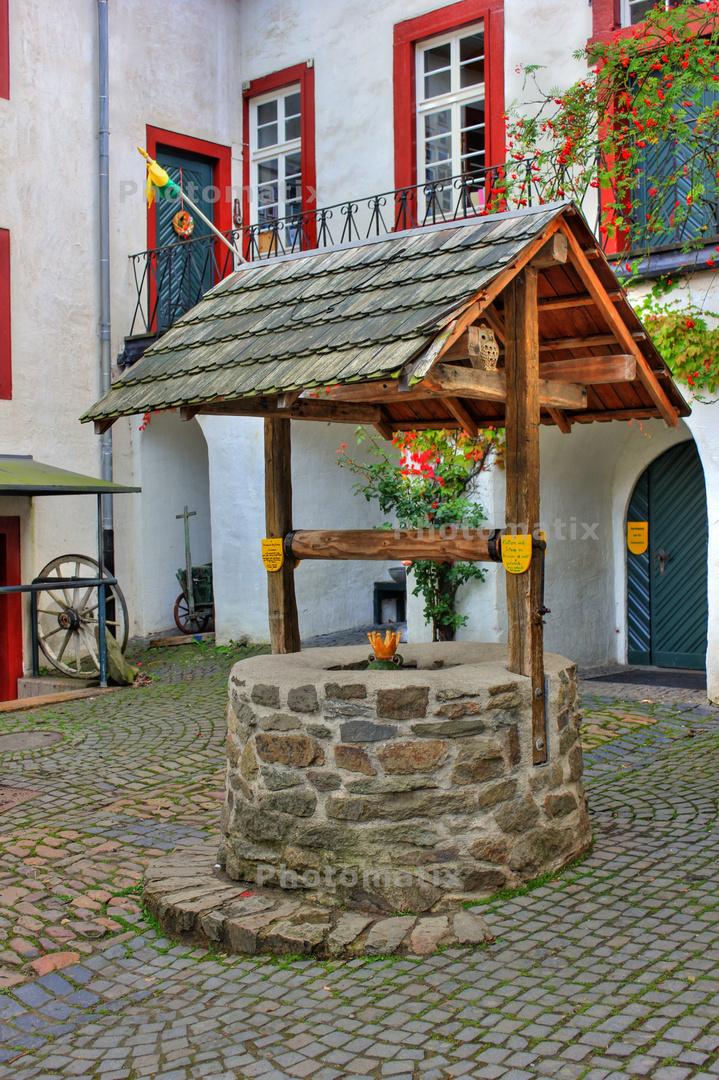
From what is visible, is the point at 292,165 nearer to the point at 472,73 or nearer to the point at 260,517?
the point at 472,73

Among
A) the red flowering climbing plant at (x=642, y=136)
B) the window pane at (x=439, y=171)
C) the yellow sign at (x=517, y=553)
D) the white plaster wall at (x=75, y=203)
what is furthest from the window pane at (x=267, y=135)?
the yellow sign at (x=517, y=553)

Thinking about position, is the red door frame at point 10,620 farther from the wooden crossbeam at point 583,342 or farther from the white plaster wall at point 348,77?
the wooden crossbeam at point 583,342

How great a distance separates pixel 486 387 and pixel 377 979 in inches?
88.7

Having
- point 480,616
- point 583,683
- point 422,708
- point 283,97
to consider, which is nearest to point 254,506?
point 480,616

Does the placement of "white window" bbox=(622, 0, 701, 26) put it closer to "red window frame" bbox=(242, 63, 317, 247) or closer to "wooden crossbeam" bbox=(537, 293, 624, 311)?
"red window frame" bbox=(242, 63, 317, 247)

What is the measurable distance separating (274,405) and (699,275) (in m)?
4.18

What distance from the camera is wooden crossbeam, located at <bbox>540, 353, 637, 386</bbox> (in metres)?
4.54

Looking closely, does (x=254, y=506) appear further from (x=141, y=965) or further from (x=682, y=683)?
(x=141, y=965)

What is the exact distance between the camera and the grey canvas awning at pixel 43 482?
8.51m

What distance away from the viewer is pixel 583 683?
8.45m

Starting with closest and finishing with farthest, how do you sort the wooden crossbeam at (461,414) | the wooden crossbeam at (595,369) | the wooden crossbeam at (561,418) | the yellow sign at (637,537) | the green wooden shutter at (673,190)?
the wooden crossbeam at (595,369)
the wooden crossbeam at (561,418)
the wooden crossbeam at (461,414)
the green wooden shutter at (673,190)
the yellow sign at (637,537)

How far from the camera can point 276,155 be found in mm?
12031

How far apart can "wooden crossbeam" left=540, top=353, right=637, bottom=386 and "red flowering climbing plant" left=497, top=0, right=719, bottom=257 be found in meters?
3.27

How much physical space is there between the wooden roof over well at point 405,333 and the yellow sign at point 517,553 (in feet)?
2.01
